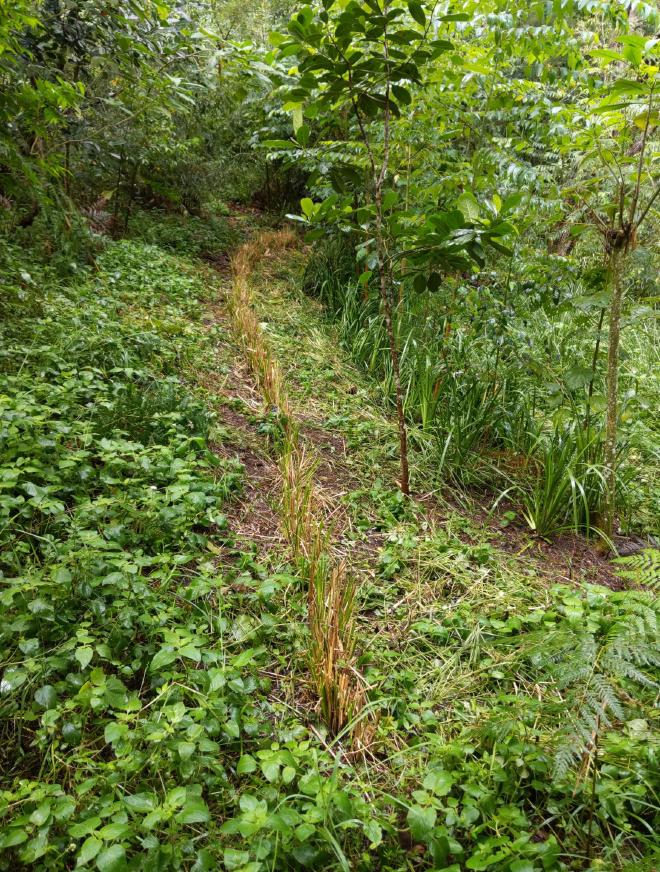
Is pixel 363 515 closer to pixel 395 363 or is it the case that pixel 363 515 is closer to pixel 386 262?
pixel 395 363

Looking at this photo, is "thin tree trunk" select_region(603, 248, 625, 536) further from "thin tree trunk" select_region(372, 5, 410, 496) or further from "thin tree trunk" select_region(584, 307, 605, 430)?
"thin tree trunk" select_region(372, 5, 410, 496)

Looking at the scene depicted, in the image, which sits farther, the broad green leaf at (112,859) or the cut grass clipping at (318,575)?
the cut grass clipping at (318,575)

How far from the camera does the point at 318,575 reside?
1.88 m

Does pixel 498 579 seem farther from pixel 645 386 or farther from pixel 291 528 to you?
pixel 645 386

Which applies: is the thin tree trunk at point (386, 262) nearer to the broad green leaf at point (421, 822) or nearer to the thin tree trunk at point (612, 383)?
the thin tree trunk at point (612, 383)

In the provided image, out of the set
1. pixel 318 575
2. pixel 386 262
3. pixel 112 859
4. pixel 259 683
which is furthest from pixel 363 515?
pixel 112 859

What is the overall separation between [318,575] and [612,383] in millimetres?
1624

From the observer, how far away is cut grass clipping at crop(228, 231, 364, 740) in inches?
60.3

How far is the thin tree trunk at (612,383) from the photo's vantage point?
2.18 meters

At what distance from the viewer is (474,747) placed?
141 centimetres

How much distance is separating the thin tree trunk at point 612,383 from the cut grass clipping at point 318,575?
137 centimetres

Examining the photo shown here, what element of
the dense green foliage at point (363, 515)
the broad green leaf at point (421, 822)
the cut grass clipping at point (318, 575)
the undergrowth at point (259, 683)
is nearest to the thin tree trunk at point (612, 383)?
the dense green foliage at point (363, 515)

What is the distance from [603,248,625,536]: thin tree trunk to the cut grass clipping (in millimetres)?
1368

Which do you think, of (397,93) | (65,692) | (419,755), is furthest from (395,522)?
(397,93)
